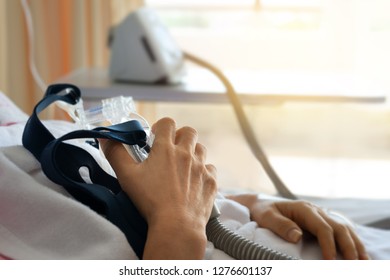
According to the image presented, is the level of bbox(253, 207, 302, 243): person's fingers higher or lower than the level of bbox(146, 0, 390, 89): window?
higher

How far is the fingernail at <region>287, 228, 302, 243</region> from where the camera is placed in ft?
2.58

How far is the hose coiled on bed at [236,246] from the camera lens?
2.44 ft

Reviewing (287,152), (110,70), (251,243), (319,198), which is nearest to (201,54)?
(287,152)

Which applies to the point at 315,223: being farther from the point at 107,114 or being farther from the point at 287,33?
the point at 287,33

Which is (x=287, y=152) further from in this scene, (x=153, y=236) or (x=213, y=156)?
(x=153, y=236)

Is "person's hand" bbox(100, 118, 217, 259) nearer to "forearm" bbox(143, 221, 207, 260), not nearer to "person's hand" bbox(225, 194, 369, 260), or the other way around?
"forearm" bbox(143, 221, 207, 260)

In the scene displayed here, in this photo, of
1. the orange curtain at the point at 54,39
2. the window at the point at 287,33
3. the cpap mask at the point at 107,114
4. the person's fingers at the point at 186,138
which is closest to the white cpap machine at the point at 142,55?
the orange curtain at the point at 54,39

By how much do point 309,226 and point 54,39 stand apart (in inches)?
81.2

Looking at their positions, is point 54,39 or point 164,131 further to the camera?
point 54,39

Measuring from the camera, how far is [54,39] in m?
2.64

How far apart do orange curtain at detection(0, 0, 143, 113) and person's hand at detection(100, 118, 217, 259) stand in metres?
1.88

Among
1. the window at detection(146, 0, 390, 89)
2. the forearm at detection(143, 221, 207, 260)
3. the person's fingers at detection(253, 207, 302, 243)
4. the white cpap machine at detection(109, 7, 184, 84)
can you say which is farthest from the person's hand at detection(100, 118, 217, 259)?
the window at detection(146, 0, 390, 89)

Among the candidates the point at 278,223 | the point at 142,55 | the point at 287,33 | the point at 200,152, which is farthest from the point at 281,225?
the point at 287,33

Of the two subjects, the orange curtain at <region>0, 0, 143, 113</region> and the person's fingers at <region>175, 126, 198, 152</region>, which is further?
the orange curtain at <region>0, 0, 143, 113</region>
